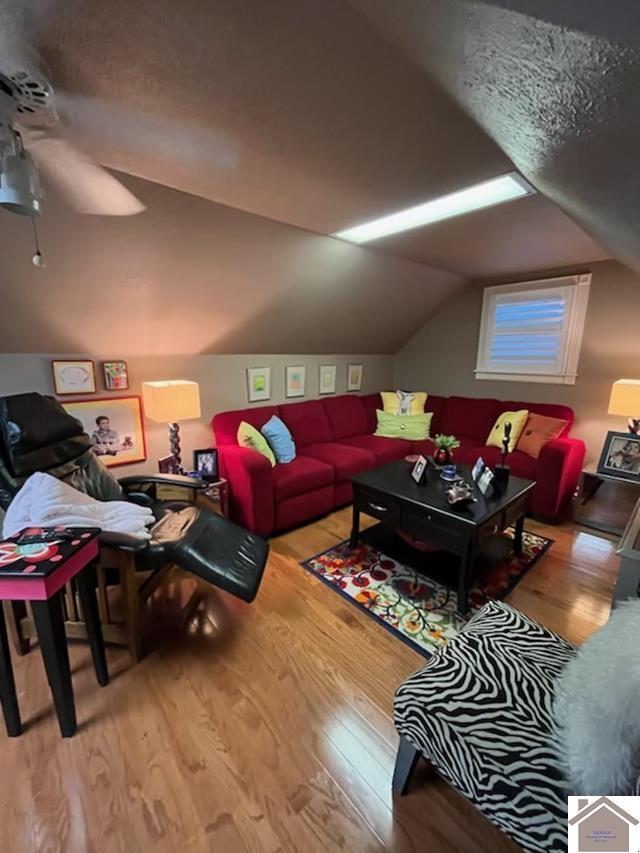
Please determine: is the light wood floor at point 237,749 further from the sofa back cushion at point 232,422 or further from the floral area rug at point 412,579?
the sofa back cushion at point 232,422

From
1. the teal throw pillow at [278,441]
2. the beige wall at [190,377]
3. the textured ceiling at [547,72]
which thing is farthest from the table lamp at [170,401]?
the textured ceiling at [547,72]

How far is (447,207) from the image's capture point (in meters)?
2.08

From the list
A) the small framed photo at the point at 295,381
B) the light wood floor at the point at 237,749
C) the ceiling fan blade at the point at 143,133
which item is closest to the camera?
the light wood floor at the point at 237,749

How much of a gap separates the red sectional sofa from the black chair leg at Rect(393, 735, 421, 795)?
1.62 metres

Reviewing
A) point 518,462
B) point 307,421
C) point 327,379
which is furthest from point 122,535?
point 518,462

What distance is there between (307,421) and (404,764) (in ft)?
8.87

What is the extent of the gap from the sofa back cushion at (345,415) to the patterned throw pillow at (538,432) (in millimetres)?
1574

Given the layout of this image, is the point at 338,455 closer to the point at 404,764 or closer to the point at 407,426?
the point at 407,426

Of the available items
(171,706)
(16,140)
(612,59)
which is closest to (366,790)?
(171,706)

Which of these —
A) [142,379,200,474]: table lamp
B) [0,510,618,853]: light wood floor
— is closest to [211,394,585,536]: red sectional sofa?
[142,379,200,474]: table lamp

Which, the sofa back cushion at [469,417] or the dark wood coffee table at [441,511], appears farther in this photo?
the sofa back cushion at [469,417]

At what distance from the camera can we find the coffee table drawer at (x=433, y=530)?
195 cm

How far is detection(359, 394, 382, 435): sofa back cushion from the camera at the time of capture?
4.09 meters

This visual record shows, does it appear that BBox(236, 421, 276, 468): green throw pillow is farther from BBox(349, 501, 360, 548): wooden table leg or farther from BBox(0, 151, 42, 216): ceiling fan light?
BBox(0, 151, 42, 216): ceiling fan light
